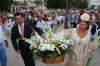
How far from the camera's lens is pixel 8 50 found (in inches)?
282

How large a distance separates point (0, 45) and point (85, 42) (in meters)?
1.95

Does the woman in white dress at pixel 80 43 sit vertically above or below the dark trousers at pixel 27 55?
above

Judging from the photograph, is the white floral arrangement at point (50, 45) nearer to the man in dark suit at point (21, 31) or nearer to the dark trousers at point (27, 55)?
the man in dark suit at point (21, 31)

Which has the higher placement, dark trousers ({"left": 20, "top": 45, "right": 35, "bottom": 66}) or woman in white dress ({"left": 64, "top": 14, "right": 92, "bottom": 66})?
woman in white dress ({"left": 64, "top": 14, "right": 92, "bottom": 66})

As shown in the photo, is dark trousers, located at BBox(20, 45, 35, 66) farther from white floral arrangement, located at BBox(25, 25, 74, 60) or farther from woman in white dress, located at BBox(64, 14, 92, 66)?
white floral arrangement, located at BBox(25, 25, 74, 60)

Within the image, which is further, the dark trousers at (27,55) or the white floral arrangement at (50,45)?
the dark trousers at (27,55)

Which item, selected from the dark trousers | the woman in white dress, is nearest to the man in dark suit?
the dark trousers

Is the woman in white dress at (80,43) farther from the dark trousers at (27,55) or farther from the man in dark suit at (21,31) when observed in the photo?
the dark trousers at (27,55)

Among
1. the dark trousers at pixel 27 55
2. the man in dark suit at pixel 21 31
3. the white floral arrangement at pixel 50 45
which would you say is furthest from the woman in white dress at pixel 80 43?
the dark trousers at pixel 27 55

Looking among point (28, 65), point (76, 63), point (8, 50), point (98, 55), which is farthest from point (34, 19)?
point (76, 63)

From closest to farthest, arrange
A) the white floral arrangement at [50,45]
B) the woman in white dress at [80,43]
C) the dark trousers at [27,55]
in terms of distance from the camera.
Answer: the white floral arrangement at [50,45] → the woman in white dress at [80,43] → the dark trousers at [27,55]

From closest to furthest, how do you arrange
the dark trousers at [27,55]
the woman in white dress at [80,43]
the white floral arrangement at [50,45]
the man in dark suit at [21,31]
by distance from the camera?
the white floral arrangement at [50,45] → the woman in white dress at [80,43] → the man in dark suit at [21,31] → the dark trousers at [27,55]

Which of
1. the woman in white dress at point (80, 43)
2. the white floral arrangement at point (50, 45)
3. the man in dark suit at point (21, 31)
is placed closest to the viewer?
the white floral arrangement at point (50, 45)

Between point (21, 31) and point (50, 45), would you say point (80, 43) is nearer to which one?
point (50, 45)
